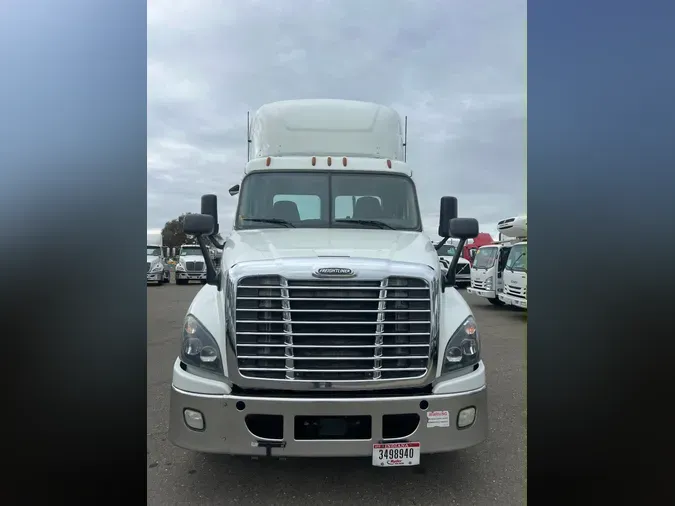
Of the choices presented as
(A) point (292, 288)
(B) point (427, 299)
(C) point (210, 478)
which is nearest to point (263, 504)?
(C) point (210, 478)

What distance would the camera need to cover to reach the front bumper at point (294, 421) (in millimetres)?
3104

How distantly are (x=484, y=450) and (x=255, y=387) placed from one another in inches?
92.1

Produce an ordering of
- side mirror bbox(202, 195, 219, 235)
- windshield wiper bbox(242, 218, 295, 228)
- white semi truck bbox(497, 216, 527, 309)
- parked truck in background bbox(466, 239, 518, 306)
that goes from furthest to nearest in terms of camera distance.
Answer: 1. parked truck in background bbox(466, 239, 518, 306)
2. white semi truck bbox(497, 216, 527, 309)
3. side mirror bbox(202, 195, 219, 235)
4. windshield wiper bbox(242, 218, 295, 228)

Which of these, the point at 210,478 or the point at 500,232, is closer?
the point at 210,478

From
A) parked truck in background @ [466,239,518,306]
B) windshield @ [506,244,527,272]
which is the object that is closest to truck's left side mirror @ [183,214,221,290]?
windshield @ [506,244,527,272]

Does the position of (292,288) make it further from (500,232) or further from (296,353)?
(500,232)

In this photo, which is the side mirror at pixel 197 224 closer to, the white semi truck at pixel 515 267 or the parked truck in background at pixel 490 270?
the white semi truck at pixel 515 267

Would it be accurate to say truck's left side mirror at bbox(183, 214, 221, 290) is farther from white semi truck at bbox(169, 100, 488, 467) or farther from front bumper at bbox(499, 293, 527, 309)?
front bumper at bbox(499, 293, 527, 309)

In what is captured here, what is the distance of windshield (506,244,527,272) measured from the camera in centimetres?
1294

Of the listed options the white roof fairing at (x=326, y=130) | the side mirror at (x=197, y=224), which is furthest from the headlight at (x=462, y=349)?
the white roof fairing at (x=326, y=130)

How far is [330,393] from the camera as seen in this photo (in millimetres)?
3268

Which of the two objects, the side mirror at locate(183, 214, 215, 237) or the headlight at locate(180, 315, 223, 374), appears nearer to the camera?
the headlight at locate(180, 315, 223, 374)

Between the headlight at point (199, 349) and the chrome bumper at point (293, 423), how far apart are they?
0.23 m

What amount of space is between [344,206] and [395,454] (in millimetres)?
2555
